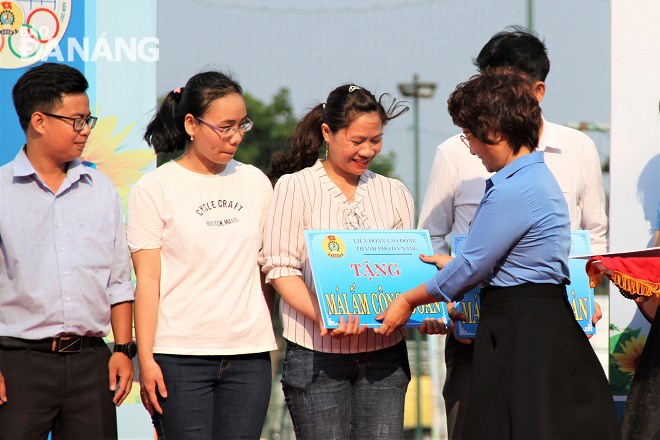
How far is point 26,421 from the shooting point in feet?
9.09

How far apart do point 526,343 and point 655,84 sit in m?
2.22

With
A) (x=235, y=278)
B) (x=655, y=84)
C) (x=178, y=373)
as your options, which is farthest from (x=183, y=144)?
(x=655, y=84)

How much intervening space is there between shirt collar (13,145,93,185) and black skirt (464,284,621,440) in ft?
5.02

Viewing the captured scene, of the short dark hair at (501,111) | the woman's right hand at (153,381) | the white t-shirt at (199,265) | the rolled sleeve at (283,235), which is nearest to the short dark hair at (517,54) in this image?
the short dark hair at (501,111)

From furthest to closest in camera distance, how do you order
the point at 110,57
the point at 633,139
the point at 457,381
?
the point at 633,139 → the point at 110,57 → the point at 457,381

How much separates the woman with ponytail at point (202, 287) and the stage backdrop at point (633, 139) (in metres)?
2.10

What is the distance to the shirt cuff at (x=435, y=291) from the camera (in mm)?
2807

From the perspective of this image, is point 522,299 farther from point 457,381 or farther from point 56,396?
point 56,396

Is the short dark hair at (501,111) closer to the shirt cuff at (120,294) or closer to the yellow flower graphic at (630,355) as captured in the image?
the shirt cuff at (120,294)

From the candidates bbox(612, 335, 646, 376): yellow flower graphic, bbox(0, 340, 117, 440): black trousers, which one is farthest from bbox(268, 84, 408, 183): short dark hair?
bbox(612, 335, 646, 376): yellow flower graphic

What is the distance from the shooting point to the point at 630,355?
434 cm

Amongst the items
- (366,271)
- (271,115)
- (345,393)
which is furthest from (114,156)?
(271,115)

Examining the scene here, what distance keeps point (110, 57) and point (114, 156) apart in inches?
18.7

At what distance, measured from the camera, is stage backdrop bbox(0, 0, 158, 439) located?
13.2ft
